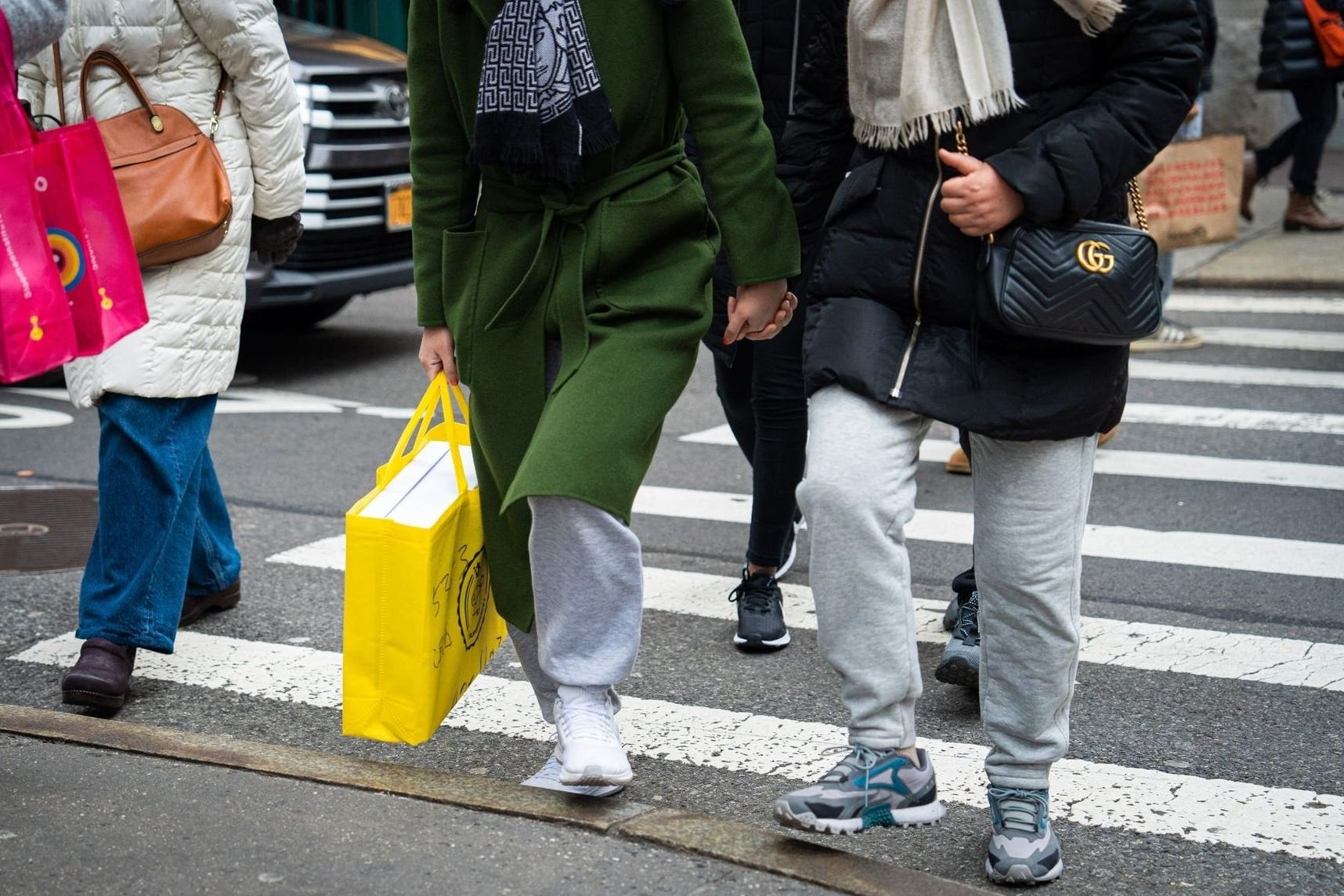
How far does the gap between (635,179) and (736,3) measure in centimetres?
122

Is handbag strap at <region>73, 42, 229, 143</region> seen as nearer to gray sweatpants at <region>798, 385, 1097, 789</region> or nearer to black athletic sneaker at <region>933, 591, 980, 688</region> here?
gray sweatpants at <region>798, 385, 1097, 789</region>

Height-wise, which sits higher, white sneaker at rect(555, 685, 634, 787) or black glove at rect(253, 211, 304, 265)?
black glove at rect(253, 211, 304, 265)

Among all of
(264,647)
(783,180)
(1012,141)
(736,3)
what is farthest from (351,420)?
(1012,141)

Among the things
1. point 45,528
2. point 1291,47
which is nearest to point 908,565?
point 45,528

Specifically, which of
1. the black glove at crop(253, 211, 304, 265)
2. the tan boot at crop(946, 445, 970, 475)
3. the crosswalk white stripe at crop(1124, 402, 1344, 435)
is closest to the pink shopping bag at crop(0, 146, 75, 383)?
the black glove at crop(253, 211, 304, 265)

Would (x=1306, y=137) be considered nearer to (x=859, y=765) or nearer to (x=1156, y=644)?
(x=1156, y=644)

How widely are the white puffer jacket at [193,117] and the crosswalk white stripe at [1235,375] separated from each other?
5.31m

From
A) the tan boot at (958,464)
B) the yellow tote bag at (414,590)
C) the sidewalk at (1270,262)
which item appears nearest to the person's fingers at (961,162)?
the yellow tote bag at (414,590)

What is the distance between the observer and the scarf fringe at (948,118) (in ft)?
9.25

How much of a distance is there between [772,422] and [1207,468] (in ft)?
9.52

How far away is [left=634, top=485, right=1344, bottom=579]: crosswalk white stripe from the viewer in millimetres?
5367

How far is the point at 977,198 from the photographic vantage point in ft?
9.12

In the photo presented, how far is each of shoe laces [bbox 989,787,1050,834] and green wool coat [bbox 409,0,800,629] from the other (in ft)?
2.71

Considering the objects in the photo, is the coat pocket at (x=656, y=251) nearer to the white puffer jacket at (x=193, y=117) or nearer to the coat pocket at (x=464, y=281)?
the coat pocket at (x=464, y=281)
